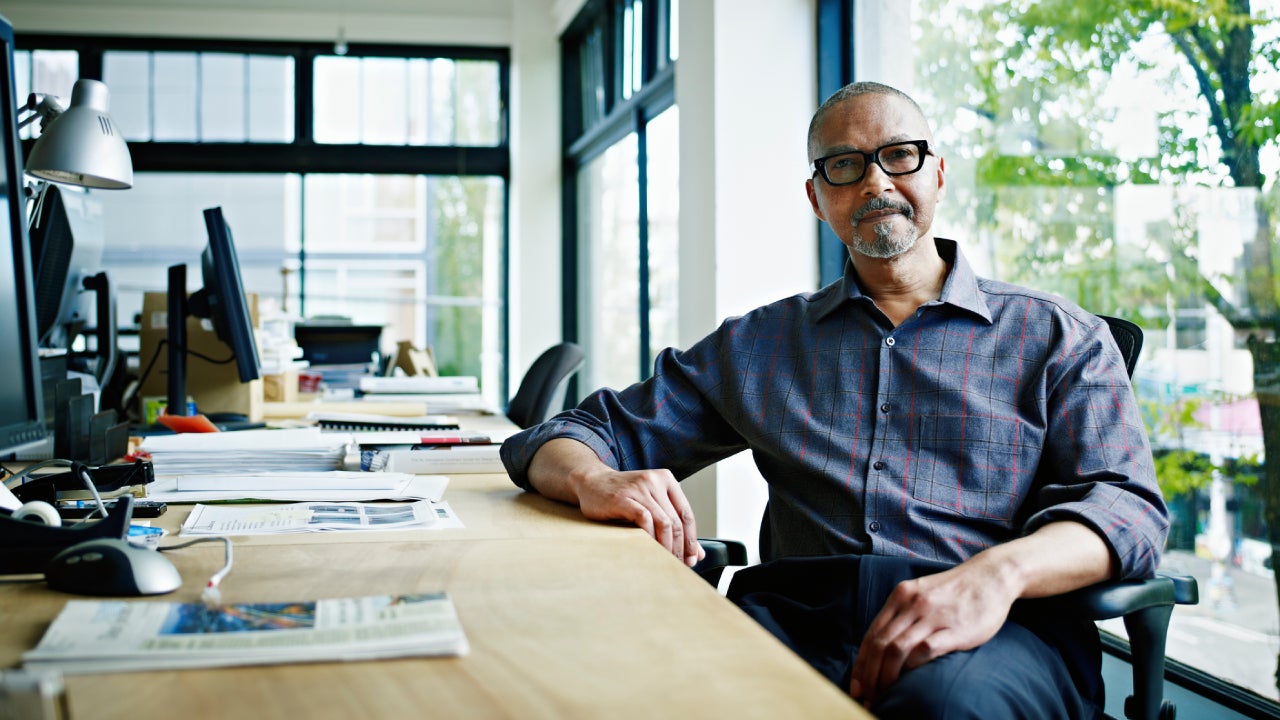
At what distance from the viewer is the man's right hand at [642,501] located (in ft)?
4.22

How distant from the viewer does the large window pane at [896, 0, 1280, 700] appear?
5.86 feet

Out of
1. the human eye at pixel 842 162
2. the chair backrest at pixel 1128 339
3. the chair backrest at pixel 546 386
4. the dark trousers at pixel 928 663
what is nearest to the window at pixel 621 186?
the chair backrest at pixel 546 386

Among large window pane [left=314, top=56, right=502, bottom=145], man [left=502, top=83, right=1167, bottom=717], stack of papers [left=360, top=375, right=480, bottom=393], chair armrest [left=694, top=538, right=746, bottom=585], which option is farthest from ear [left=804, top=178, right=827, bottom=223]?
large window pane [left=314, top=56, right=502, bottom=145]

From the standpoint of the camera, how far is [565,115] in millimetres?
6656

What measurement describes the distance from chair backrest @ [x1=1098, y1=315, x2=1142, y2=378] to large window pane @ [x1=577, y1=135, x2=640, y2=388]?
11.7 ft

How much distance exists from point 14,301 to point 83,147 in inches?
31.9

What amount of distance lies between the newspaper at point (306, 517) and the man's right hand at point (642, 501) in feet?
0.59

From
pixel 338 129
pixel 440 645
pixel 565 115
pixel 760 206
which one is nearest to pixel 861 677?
pixel 440 645

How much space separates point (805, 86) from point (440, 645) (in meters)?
2.77

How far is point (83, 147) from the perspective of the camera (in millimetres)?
1927

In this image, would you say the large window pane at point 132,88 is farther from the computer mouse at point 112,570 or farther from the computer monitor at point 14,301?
the computer mouse at point 112,570

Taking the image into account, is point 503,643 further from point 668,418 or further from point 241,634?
point 668,418

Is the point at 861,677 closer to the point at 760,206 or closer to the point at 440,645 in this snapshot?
the point at 440,645

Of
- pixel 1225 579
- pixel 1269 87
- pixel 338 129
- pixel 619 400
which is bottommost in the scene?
pixel 1225 579
